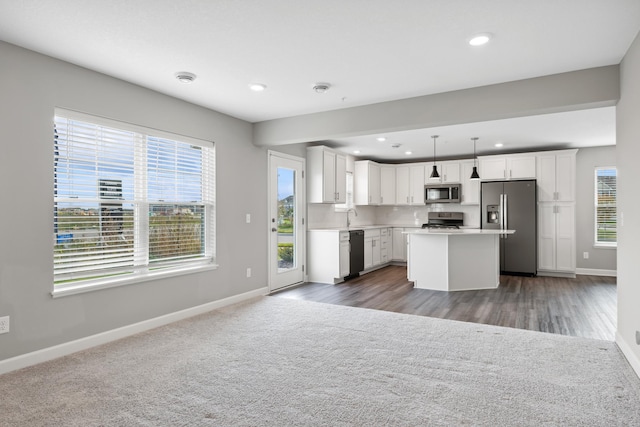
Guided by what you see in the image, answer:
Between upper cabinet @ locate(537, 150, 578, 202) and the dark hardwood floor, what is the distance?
1498 millimetres

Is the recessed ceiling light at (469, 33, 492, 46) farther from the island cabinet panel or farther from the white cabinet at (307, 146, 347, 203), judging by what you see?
the white cabinet at (307, 146, 347, 203)

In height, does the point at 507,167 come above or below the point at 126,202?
above

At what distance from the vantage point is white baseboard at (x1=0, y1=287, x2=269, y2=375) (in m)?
2.87

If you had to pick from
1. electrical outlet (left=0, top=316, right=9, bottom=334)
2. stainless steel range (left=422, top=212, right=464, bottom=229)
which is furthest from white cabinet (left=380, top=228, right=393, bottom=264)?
electrical outlet (left=0, top=316, right=9, bottom=334)

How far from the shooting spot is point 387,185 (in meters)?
8.68

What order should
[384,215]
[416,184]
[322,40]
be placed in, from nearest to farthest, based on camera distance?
[322,40], [416,184], [384,215]

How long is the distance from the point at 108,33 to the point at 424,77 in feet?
8.48

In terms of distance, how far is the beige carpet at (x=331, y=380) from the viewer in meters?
2.20

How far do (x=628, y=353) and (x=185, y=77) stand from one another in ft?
14.3

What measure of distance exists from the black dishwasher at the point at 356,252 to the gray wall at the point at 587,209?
4.14 metres

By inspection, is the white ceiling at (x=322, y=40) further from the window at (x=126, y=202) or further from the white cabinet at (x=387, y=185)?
the white cabinet at (x=387, y=185)

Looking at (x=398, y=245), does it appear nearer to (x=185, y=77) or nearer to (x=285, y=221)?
(x=285, y=221)

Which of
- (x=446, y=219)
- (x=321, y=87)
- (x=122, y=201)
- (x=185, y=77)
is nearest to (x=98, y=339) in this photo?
(x=122, y=201)

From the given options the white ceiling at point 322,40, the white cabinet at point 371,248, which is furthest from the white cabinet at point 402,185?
the white ceiling at point 322,40
